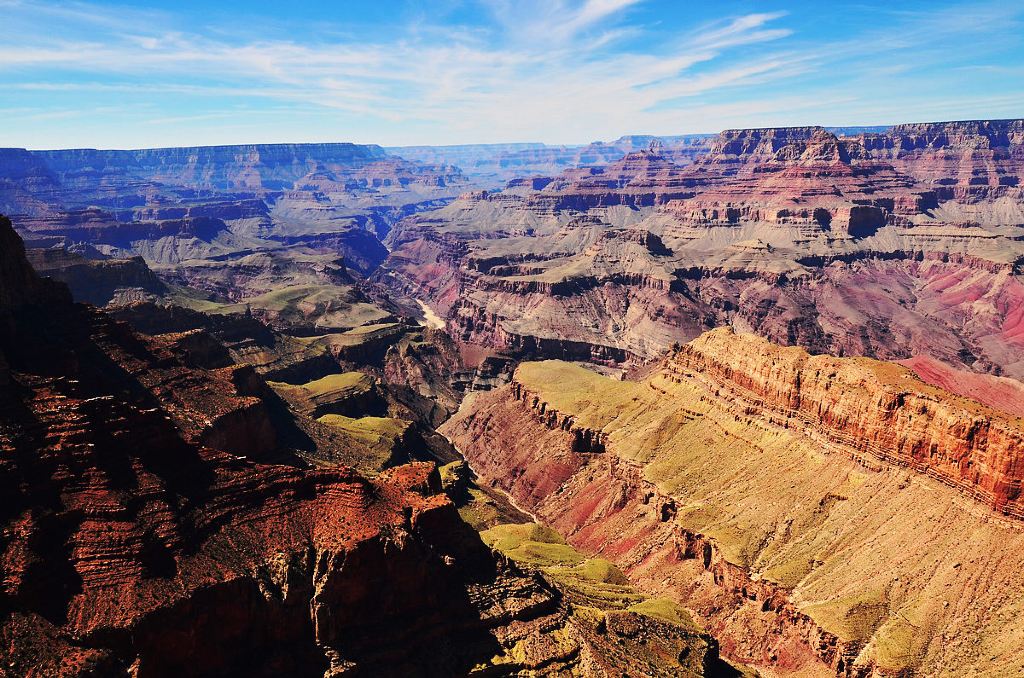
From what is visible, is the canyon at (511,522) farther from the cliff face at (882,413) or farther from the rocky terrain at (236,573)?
the cliff face at (882,413)

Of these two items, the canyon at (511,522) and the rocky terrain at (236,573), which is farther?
the canyon at (511,522)

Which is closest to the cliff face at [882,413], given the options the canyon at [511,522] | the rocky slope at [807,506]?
the rocky slope at [807,506]

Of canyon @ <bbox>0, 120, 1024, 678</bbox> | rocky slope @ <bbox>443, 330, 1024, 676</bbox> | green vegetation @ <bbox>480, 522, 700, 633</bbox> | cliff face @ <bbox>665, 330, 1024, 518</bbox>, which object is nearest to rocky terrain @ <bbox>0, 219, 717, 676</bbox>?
canyon @ <bbox>0, 120, 1024, 678</bbox>

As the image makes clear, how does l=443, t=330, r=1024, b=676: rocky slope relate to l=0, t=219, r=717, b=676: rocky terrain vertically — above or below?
below

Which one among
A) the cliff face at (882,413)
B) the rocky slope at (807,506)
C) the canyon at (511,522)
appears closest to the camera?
the canyon at (511,522)

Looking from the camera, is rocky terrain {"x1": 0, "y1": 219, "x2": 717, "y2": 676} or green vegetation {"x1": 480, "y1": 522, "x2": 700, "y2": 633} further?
green vegetation {"x1": 480, "y1": 522, "x2": 700, "y2": 633}

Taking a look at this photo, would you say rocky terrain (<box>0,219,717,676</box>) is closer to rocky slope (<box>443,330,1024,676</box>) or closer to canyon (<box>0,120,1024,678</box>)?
canyon (<box>0,120,1024,678</box>)

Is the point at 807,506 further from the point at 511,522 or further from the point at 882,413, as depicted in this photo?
the point at 511,522

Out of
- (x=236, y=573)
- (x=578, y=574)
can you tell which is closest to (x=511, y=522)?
(x=578, y=574)

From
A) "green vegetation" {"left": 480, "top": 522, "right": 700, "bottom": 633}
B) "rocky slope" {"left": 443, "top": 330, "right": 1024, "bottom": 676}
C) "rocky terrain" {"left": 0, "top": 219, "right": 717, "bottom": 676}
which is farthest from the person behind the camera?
"green vegetation" {"left": 480, "top": 522, "right": 700, "bottom": 633}

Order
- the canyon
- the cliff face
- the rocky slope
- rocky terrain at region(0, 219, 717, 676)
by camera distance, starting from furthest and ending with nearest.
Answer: the cliff face
the rocky slope
the canyon
rocky terrain at region(0, 219, 717, 676)
